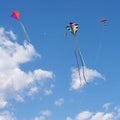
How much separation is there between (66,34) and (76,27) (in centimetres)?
709

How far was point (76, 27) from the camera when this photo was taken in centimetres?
3872

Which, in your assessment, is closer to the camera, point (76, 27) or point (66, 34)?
point (66, 34)

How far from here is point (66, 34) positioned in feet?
106

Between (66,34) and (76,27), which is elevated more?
(76,27)
